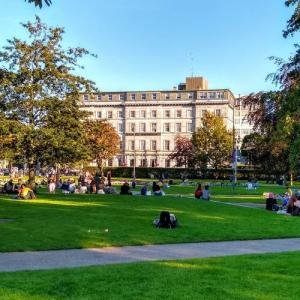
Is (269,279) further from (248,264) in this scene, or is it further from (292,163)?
(292,163)

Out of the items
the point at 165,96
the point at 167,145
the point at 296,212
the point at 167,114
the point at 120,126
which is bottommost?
the point at 296,212

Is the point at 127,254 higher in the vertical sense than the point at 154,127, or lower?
lower

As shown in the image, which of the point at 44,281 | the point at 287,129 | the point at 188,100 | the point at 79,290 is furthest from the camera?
the point at 188,100

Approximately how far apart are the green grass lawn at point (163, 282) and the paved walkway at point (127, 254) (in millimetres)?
923

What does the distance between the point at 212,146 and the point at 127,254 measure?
90.7 m

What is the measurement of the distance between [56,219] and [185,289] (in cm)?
1222

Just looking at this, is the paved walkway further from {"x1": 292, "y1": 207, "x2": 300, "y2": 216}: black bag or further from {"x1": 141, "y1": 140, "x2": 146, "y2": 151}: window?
{"x1": 141, "y1": 140, "x2": 146, "y2": 151}: window

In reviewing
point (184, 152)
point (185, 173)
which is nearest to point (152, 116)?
point (184, 152)

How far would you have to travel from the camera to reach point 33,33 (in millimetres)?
39281

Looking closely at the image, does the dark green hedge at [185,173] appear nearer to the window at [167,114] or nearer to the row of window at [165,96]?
the row of window at [165,96]

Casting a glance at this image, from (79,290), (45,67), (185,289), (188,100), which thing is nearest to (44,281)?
(79,290)

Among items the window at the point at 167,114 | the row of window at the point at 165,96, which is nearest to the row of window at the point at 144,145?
the window at the point at 167,114

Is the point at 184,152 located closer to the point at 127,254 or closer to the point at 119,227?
the point at 119,227

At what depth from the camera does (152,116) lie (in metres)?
149
